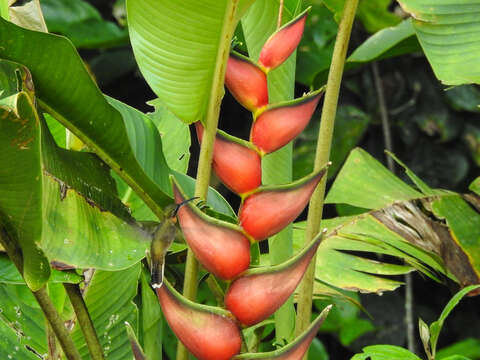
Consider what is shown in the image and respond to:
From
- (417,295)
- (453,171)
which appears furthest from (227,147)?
(417,295)

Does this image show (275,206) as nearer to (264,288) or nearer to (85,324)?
(264,288)

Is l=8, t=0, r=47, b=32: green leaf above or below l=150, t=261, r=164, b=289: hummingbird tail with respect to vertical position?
above

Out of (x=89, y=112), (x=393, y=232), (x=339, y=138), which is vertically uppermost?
(x=89, y=112)

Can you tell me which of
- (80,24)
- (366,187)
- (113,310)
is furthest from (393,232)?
(80,24)

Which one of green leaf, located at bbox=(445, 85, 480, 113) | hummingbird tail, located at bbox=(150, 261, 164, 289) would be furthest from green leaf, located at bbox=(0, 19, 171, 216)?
green leaf, located at bbox=(445, 85, 480, 113)

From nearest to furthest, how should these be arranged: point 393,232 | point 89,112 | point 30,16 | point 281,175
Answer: point 89,112 → point 30,16 → point 281,175 → point 393,232

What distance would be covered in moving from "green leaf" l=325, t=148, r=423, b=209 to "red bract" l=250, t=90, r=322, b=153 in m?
0.47

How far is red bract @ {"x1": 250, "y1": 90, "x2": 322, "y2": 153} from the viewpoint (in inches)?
22.5

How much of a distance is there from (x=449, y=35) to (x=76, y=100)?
Result: 428mm

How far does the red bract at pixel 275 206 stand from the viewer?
1.77 feet

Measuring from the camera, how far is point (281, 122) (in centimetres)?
57

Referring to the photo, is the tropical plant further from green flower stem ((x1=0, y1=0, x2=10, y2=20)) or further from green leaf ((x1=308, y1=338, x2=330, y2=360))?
green leaf ((x1=308, y1=338, x2=330, y2=360))

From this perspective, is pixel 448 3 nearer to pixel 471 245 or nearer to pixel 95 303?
pixel 471 245

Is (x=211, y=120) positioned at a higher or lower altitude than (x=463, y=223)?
higher
